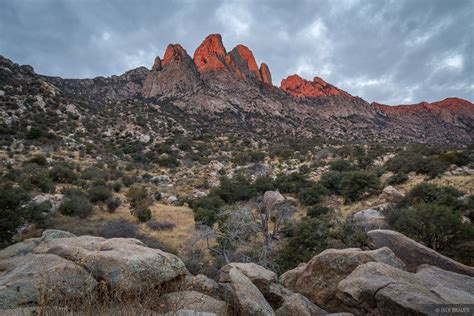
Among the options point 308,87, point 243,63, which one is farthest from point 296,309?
point 308,87

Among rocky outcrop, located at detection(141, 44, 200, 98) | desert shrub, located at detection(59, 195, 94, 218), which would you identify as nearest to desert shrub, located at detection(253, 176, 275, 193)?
desert shrub, located at detection(59, 195, 94, 218)

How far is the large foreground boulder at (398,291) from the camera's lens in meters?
3.29

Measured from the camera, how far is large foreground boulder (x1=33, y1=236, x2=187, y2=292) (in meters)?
3.93

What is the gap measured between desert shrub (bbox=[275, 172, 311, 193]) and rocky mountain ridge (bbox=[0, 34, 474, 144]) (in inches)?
1248

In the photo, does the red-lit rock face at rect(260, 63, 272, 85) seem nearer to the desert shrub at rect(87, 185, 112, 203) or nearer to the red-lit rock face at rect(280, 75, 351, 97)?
the red-lit rock face at rect(280, 75, 351, 97)

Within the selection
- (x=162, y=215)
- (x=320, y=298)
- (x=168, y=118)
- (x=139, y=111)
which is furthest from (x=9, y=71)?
(x=320, y=298)

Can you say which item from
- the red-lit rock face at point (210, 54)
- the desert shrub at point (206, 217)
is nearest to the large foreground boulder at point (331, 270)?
the desert shrub at point (206, 217)

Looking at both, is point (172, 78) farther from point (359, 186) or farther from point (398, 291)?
point (398, 291)

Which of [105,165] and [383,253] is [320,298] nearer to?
[383,253]

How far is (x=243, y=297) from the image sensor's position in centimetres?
415

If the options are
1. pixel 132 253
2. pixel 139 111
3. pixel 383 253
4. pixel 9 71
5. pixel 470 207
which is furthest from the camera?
pixel 139 111

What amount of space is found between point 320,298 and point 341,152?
99.7ft

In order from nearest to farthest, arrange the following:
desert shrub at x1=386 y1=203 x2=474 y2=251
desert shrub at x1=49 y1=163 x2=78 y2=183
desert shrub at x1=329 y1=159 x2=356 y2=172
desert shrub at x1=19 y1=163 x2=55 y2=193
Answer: desert shrub at x1=386 y1=203 x2=474 y2=251 → desert shrub at x1=19 y1=163 x2=55 y2=193 → desert shrub at x1=49 y1=163 x2=78 y2=183 → desert shrub at x1=329 y1=159 x2=356 y2=172

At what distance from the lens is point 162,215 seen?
15.9 m
